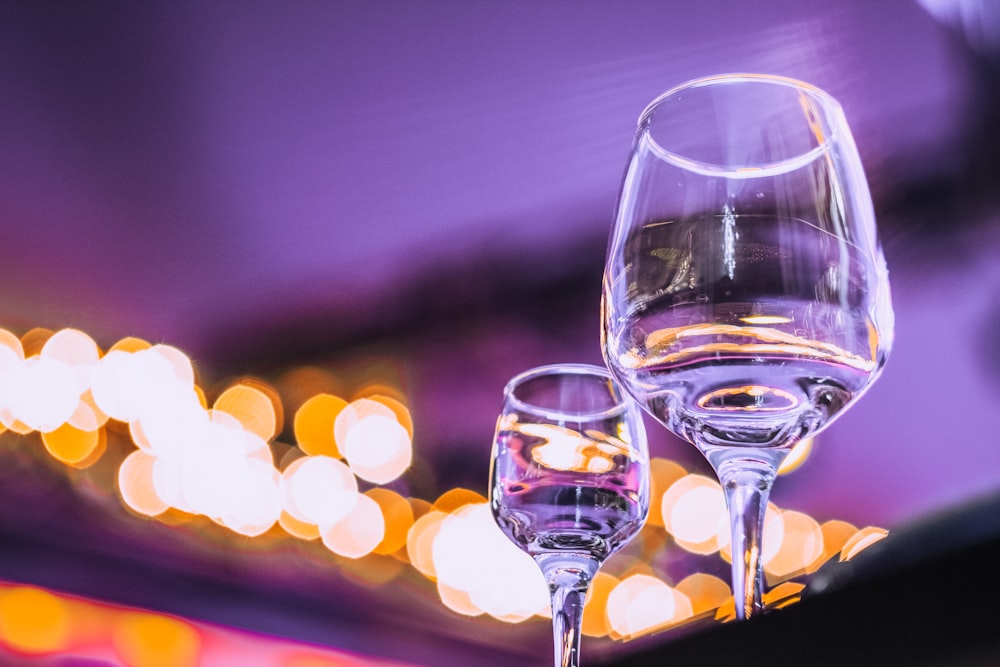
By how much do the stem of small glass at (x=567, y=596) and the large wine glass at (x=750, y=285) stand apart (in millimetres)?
118

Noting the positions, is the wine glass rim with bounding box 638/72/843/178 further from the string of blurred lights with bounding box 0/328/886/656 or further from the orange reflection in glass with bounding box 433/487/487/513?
the orange reflection in glass with bounding box 433/487/487/513

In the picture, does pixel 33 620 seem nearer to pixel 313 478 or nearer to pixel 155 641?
pixel 155 641

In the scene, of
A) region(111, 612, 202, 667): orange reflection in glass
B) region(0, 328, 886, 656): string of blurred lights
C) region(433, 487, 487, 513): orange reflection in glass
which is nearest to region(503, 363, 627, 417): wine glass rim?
region(111, 612, 202, 667): orange reflection in glass

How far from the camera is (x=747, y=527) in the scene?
347 millimetres

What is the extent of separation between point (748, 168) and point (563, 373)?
0.20m

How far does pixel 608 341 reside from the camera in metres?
0.39

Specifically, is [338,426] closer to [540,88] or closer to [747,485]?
[540,88]

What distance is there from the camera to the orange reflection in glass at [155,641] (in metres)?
2.47

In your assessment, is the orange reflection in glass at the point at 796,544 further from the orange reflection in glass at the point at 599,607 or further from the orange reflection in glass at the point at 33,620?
the orange reflection in glass at the point at 33,620

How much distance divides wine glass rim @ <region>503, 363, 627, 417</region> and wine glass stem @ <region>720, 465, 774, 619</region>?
6.0 inches

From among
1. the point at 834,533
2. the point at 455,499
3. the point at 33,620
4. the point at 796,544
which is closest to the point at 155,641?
the point at 33,620

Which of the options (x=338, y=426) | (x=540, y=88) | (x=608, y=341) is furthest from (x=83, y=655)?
(x=608, y=341)

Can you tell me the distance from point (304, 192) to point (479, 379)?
847 millimetres

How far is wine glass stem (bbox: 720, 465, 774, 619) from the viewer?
1.07 ft
